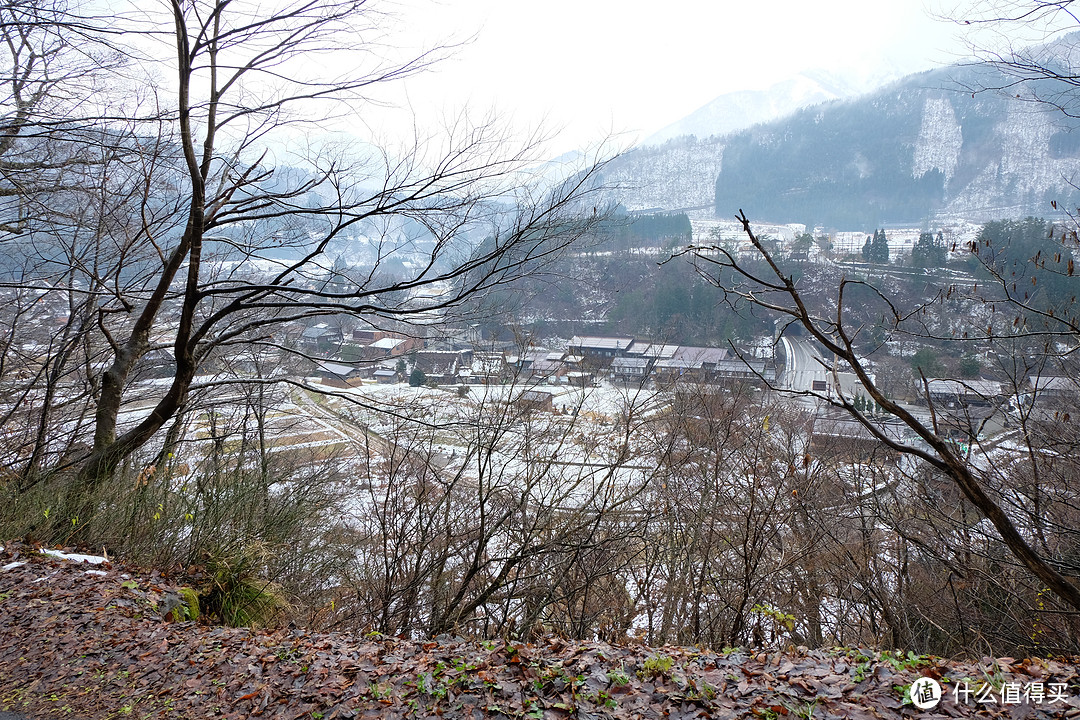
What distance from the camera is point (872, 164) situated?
233 feet

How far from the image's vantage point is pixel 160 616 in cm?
416

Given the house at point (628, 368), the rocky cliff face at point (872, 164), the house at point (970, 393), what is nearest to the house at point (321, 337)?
the house at point (628, 368)

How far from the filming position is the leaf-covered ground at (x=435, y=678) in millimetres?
2895

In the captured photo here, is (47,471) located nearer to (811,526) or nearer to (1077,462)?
(811,526)

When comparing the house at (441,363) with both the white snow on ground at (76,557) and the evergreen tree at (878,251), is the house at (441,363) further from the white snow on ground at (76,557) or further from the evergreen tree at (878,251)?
the evergreen tree at (878,251)

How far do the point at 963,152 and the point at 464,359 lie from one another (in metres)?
78.9

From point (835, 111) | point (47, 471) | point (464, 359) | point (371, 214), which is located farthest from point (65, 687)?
point (835, 111)

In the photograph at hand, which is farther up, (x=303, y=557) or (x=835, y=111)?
(x=835, y=111)

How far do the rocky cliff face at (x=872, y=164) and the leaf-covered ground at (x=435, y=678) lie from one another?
48926 millimetres

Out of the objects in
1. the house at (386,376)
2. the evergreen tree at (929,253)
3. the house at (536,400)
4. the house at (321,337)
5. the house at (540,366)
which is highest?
the evergreen tree at (929,253)

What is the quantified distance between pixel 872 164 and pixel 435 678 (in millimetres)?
83968

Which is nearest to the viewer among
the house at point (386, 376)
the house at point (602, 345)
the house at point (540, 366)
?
the house at point (540, 366)

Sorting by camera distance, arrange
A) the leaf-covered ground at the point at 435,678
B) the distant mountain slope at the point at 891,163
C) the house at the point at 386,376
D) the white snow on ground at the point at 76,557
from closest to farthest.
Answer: the leaf-covered ground at the point at 435,678
the white snow on ground at the point at 76,557
the house at the point at 386,376
the distant mountain slope at the point at 891,163

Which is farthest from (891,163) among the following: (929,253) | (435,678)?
(435,678)
